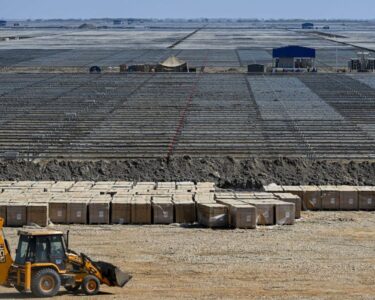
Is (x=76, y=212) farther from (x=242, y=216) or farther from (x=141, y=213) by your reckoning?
(x=242, y=216)

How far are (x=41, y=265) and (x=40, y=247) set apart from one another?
32cm

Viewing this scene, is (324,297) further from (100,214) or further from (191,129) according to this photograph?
(191,129)

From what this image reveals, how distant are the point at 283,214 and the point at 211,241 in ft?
10.4

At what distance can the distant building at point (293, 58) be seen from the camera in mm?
83812

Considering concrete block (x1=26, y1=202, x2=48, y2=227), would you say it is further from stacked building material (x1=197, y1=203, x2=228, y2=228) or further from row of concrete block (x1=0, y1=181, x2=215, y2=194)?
stacked building material (x1=197, y1=203, x2=228, y2=228)

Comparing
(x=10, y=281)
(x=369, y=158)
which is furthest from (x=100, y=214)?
(x=369, y=158)

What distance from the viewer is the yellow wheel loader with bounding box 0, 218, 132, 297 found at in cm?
1841

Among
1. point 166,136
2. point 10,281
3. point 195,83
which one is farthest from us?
point 195,83

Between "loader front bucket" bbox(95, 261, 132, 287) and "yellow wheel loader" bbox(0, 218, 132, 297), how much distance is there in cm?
45

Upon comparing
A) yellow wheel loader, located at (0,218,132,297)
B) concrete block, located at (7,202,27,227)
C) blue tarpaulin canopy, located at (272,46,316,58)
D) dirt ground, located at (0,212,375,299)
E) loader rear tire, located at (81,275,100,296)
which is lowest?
dirt ground, located at (0,212,375,299)

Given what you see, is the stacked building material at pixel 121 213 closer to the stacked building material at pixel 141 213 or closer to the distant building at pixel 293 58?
the stacked building material at pixel 141 213

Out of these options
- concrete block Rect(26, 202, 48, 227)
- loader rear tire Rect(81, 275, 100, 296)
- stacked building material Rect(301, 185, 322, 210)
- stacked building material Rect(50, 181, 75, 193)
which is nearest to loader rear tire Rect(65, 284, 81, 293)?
loader rear tire Rect(81, 275, 100, 296)

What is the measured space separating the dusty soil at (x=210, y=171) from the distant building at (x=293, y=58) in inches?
1871

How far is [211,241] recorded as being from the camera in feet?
83.3
